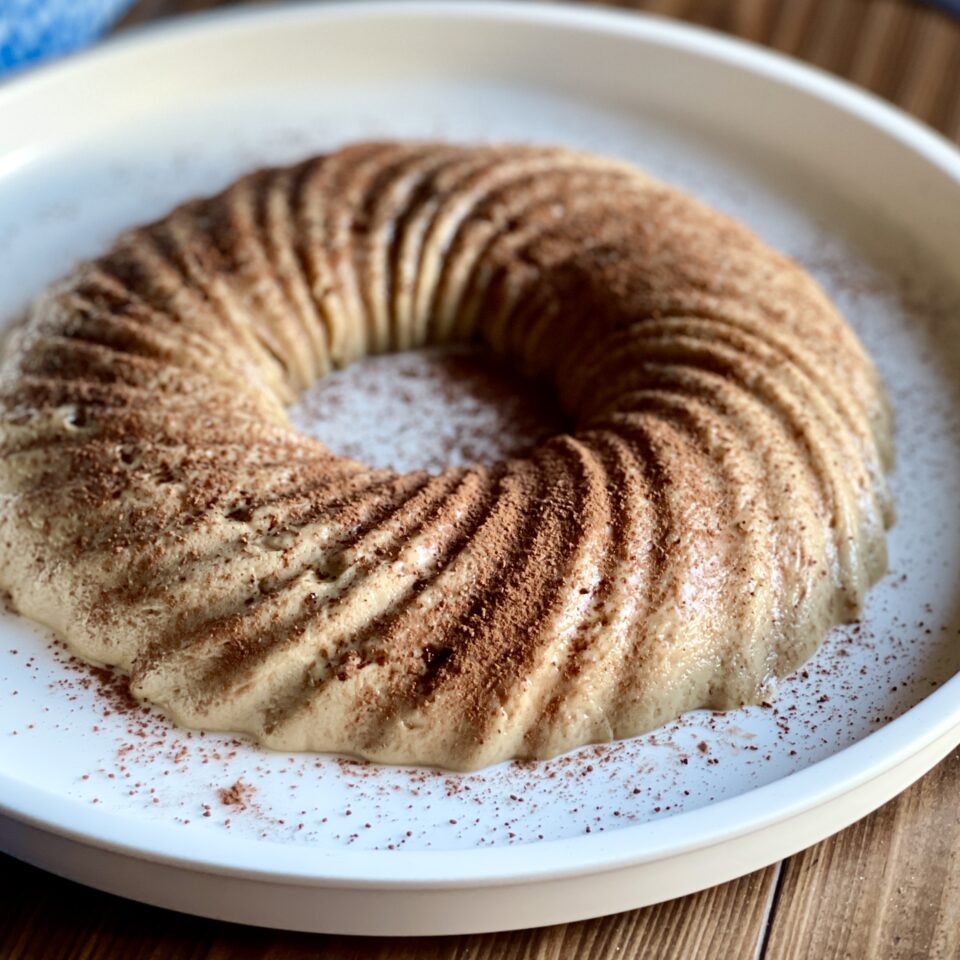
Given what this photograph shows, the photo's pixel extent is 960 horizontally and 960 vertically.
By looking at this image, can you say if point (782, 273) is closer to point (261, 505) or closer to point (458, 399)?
point (458, 399)

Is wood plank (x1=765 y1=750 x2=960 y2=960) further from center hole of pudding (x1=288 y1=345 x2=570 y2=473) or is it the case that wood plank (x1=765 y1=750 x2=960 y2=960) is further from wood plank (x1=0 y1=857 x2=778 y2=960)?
center hole of pudding (x1=288 y1=345 x2=570 y2=473)

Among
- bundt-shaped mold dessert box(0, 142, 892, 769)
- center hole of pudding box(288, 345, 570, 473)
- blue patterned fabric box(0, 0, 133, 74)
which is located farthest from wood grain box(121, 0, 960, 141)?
center hole of pudding box(288, 345, 570, 473)

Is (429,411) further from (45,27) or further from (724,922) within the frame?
(45,27)

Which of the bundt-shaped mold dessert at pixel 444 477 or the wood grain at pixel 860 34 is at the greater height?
the wood grain at pixel 860 34

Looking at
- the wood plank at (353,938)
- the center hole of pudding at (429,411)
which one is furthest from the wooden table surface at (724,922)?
the center hole of pudding at (429,411)

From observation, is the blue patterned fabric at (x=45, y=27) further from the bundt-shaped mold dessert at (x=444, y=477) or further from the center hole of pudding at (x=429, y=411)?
the center hole of pudding at (x=429, y=411)

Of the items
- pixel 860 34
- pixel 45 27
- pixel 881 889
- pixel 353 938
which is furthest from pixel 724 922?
pixel 45 27
